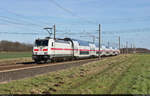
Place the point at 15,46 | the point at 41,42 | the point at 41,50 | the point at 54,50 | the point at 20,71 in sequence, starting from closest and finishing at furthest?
the point at 20,71
the point at 41,50
the point at 41,42
the point at 54,50
the point at 15,46

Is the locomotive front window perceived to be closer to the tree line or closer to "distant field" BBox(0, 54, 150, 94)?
"distant field" BBox(0, 54, 150, 94)

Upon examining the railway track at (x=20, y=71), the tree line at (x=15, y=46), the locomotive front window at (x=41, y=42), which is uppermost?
the tree line at (x=15, y=46)

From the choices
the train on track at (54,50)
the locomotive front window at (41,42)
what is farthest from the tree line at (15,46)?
the locomotive front window at (41,42)

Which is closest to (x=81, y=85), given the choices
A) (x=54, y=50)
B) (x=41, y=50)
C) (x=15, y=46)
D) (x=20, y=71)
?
(x=20, y=71)

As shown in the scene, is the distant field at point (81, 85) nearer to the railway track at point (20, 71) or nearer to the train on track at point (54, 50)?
the railway track at point (20, 71)

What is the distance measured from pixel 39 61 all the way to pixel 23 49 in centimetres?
7746

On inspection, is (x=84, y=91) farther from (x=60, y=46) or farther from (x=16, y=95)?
(x=60, y=46)

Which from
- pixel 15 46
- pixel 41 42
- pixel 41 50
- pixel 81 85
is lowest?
pixel 81 85

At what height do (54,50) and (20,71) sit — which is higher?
(54,50)

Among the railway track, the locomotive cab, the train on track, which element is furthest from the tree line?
the railway track

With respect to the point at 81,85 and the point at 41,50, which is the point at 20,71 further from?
the point at 41,50

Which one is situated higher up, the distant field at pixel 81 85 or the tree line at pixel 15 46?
the tree line at pixel 15 46

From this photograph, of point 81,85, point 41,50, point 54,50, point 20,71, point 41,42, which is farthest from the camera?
point 54,50

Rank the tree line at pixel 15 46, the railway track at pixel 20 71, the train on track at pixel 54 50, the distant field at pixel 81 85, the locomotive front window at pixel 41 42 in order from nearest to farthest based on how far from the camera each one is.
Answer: the distant field at pixel 81 85 → the railway track at pixel 20 71 → the train on track at pixel 54 50 → the locomotive front window at pixel 41 42 → the tree line at pixel 15 46
